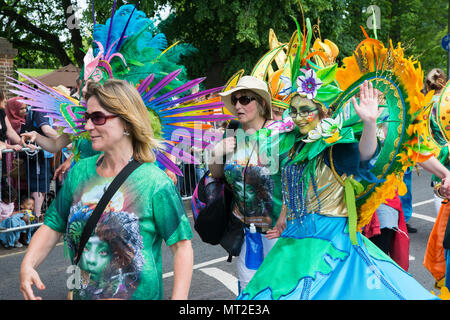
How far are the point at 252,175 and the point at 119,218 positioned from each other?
1.51 m

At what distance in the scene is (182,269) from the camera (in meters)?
2.54

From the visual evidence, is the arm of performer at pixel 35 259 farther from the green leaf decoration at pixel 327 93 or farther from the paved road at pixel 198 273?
the paved road at pixel 198 273

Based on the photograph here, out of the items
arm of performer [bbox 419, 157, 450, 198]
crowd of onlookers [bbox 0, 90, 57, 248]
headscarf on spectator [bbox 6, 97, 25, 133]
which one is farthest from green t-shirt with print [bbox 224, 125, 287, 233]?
headscarf on spectator [bbox 6, 97, 25, 133]

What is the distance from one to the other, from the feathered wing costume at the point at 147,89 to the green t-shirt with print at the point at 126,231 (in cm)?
82

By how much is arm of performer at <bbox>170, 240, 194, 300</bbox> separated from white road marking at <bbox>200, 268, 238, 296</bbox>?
A: 2959mm

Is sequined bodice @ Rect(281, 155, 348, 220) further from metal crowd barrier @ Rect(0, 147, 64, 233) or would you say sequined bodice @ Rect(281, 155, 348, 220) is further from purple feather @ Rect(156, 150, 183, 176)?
metal crowd barrier @ Rect(0, 147, 64, 233)

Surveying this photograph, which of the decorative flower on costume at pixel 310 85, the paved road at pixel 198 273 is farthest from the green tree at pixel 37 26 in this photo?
the decorative flower on costume at pixel 310 85

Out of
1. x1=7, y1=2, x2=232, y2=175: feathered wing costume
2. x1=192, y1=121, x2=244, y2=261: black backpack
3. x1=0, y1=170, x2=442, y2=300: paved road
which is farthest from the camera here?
x1=0, y1=170, x2=442, y2=300: paved road

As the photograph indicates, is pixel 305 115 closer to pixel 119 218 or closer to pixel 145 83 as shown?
pixel 145 83

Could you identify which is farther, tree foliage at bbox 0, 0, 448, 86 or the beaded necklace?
tree foliage at bbox 0, 0, 448, 86

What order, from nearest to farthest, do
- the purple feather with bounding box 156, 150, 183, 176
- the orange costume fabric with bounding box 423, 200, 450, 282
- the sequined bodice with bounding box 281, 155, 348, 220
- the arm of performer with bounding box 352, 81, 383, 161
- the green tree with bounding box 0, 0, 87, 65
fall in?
the arm of performer with bounding box 352, 81, 383, 161 → the sequined bodice with bounding box 281, 155, 348, 220 → the purple feather with bounding box 156, 150, 183, 176 → the orange costume fabric with bounding box 423, 200, 450, 282 → the green tree with bounding box 0, 0, 87, 65

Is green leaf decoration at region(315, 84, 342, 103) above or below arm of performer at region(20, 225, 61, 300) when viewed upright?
above

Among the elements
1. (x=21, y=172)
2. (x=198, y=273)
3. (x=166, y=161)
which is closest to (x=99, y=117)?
(x=166, y=161)

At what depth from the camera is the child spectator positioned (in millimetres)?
7094
